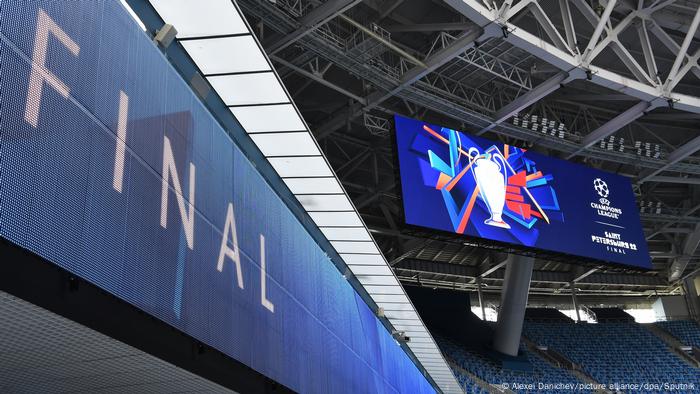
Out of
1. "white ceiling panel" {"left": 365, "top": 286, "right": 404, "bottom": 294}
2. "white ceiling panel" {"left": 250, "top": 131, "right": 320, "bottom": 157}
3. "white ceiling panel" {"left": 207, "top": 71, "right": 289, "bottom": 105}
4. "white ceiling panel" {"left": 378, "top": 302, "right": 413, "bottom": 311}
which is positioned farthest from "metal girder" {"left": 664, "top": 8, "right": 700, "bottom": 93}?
"white ceiling panel" {"left": 207, "top": 71, "right": 289, "bottom": 105}

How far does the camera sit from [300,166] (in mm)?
13773

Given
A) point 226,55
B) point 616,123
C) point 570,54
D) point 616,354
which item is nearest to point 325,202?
point 226,55

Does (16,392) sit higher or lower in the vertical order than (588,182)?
lower

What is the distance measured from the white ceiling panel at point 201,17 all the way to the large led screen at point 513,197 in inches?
510

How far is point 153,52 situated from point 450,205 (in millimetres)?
15773

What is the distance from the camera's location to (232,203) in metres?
10.7

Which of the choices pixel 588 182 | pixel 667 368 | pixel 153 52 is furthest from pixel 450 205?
pixel 667 368

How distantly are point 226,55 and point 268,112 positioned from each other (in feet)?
5.39

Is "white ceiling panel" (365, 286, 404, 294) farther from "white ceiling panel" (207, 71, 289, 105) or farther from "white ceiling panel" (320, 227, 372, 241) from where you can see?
"white ceiling panel" (207, 71, 289, 105)

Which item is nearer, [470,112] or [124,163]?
[124,163]

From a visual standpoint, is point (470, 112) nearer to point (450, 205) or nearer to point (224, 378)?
point (450, 205)

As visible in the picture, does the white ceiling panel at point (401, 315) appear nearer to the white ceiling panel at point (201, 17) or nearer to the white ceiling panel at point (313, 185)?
the white ceiling panel at point (313, 185)

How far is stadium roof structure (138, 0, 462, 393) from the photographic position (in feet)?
31.7

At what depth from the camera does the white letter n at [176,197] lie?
323 inches
